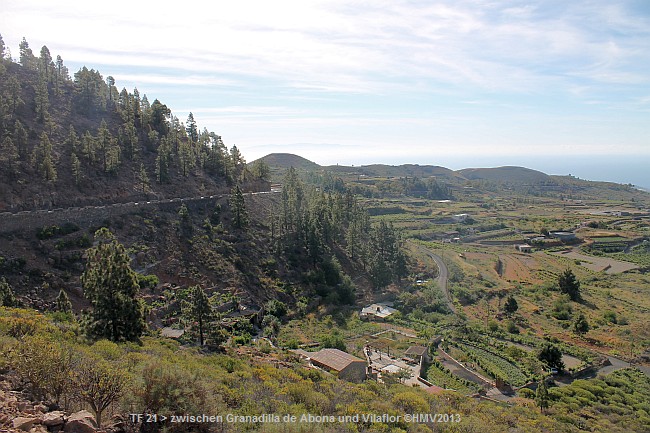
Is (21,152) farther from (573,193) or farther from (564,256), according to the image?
(573,193)

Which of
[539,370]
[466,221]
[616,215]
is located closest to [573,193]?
[616,215]

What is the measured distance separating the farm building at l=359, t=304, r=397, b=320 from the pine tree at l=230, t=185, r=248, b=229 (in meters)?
17.0

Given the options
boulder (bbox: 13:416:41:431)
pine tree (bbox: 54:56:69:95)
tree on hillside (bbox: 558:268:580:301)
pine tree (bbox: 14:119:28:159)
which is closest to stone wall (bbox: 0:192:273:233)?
pine tree (bbox: 14:119:28:159)

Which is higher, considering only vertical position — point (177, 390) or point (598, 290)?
point (177, 390)

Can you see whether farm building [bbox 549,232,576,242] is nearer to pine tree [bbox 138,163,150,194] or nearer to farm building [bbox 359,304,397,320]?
farm building [bbox 359,304,397,320]

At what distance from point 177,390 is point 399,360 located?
22.0m

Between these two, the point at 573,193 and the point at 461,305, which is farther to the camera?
the point at 573,193

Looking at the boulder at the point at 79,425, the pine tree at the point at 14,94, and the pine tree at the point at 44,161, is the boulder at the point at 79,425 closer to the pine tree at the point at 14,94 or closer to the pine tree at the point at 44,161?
the pine tree at the point at 44,161

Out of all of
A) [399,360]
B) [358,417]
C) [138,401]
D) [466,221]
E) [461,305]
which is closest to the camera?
[138,401]

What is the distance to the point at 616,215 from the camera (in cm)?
11538

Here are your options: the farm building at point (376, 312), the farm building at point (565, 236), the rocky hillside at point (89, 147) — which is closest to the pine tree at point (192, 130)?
the rocky hillside at point (89, 147)

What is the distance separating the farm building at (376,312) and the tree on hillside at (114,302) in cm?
2564

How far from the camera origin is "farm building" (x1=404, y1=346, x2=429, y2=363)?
104 ft

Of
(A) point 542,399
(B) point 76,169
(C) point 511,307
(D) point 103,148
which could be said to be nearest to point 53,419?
(A) point 542,399
